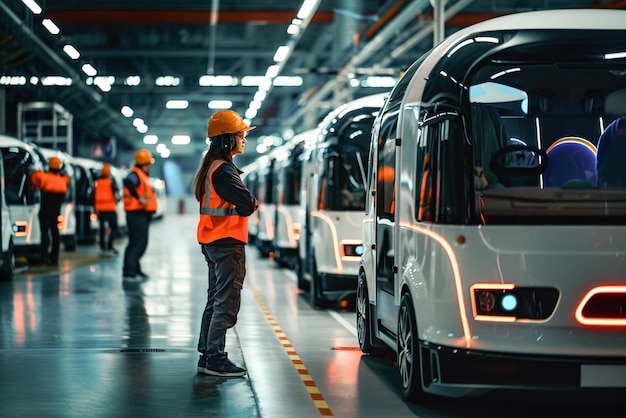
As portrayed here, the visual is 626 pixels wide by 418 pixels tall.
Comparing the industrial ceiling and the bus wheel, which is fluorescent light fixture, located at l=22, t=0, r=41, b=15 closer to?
the industrial ceiling

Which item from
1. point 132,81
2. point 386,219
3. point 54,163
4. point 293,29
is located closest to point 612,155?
point 386,219

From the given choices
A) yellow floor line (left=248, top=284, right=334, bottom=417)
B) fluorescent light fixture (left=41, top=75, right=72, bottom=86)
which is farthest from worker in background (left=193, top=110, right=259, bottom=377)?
fluorescent light fixture (left=41, top=75, right=72, bottom=86)

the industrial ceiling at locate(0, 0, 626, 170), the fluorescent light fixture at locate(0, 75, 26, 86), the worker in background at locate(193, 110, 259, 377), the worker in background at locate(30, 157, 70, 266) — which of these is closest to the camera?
the worker in background at locate(193, 110, 259, 377)

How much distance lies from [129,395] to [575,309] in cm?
331

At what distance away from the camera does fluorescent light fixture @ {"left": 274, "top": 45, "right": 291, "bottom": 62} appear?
107 feet

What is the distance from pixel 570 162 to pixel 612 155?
0.37 m

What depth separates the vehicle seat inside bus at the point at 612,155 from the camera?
819 centimetres

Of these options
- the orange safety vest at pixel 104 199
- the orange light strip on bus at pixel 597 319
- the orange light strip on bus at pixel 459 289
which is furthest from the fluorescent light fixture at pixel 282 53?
the orange light strip on bus at pixel 597 319

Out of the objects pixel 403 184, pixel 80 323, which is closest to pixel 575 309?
pixel 403 184

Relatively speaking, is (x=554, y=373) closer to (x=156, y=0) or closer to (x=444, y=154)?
(x=444, y=154)

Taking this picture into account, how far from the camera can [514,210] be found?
7.86 metres

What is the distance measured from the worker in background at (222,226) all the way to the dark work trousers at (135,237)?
38.8 ft

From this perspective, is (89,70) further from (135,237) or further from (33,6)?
(135,237)

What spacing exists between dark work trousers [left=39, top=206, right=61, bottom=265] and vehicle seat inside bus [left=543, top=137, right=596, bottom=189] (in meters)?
18.6
